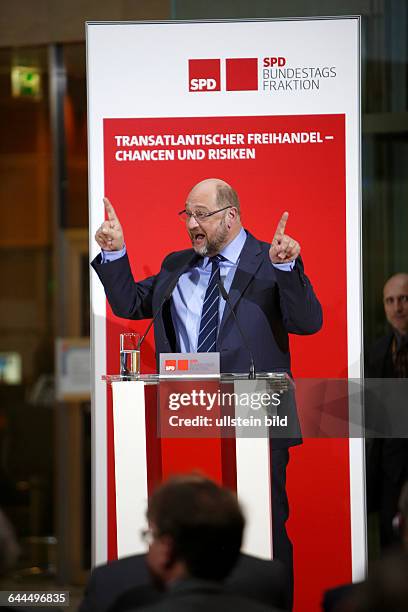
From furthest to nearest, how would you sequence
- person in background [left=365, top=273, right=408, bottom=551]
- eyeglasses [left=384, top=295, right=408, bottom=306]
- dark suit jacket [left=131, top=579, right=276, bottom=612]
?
eyeglasses [left=384, top=295, right=408, bottom=306] < person in background [left=365, top=273, right=408, bottom=551] < dark suit jacket [left=131, top=579, right=276, bottom=612]

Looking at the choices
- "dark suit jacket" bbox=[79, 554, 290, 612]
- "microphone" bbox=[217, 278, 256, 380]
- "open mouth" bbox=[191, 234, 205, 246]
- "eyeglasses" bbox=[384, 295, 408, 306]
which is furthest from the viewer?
"eyeglasses" bbox=[384, 295, 408, 306]

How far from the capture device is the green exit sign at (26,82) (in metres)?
6.27

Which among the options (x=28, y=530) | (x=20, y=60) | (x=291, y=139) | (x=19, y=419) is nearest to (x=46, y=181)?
(x=20, y=60)

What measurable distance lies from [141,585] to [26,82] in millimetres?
4402

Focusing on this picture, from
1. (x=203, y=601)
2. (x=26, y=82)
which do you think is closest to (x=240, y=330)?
(x=203, y=601)

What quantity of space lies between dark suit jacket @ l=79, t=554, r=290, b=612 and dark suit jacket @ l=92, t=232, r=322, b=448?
45.4 inches

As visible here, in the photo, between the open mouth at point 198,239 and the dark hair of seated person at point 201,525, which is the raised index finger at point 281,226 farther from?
the dark hair of seated person at point 201,525

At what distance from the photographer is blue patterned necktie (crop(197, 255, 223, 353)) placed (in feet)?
12.9

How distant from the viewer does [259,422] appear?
388 centimetres

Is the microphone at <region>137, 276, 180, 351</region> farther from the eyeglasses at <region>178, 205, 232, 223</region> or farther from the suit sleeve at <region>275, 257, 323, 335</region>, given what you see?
the suit sleeve at <region>275, 257, 323, 335</region>

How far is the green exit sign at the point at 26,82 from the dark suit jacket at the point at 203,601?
4672mm

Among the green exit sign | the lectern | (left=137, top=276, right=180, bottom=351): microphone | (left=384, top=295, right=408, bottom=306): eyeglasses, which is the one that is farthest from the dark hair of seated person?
the green exit sign

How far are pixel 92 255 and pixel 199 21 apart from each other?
1.07m

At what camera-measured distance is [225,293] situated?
12.9 feet
